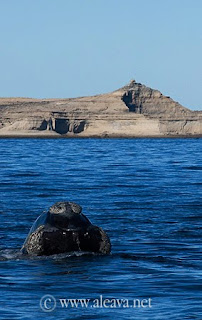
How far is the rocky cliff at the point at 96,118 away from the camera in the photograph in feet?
525

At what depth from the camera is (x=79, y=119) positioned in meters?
163

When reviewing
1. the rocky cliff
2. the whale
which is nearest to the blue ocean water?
the whale

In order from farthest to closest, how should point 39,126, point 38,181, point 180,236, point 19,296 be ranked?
point 39,126 < point 38,181 < point 180,236 < point 19,296

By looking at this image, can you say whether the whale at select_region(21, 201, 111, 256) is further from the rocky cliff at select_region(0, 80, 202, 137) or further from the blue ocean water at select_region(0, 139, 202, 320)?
the rocky cliff at select_region(0, 80, 202, 137)

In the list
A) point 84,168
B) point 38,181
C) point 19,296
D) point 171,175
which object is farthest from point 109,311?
point 84,168

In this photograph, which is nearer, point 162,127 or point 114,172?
point 114,172

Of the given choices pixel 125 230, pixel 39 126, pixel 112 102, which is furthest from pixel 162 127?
pixel 125 230

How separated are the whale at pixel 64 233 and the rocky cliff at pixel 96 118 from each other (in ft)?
474

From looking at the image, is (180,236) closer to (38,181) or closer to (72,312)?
(72,312)

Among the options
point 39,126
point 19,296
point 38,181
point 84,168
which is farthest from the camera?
point 39,126

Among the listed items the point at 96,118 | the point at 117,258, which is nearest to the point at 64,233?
the point at 117,258

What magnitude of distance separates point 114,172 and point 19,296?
25.9 metres

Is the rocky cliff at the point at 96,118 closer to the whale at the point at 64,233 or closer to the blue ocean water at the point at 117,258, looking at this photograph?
the blue ocean water at the point at 117,258

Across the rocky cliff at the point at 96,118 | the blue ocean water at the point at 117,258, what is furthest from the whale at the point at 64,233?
the rocky cliff at the point at 96,118
